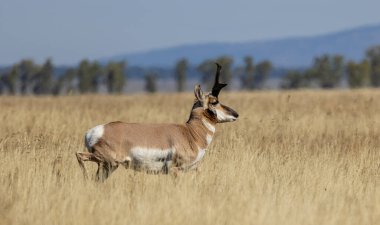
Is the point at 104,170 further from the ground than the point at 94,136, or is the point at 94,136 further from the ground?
the point at 94,136

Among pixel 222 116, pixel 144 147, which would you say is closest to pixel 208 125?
pixel 222 116

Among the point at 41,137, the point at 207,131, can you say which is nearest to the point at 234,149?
the point at 207,131

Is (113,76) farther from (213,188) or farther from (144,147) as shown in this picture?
(213,188)

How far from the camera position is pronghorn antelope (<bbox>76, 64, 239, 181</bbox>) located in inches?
363

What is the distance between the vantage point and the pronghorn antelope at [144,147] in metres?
9.23

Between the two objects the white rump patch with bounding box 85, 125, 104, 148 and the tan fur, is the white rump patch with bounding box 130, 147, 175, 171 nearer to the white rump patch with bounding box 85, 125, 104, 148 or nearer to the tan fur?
the tan fur

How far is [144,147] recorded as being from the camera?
932cm

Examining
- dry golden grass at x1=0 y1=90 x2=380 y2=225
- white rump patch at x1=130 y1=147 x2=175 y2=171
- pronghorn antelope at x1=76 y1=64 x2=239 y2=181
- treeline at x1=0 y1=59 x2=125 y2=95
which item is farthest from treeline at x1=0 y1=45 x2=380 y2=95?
white rump patch at x1=130 y1=147 x2=175 y2=171

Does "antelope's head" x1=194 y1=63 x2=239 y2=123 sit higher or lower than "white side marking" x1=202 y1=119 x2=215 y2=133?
higher

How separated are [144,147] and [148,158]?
0.45ft

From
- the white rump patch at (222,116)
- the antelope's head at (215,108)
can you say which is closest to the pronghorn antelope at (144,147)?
the antelope's head at (215,108)

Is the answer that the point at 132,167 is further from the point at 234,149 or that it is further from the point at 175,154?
the point at 234,149

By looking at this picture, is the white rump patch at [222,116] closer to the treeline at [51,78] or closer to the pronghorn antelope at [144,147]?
the pronghorn antelope at [144,147]

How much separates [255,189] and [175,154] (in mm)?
1233
